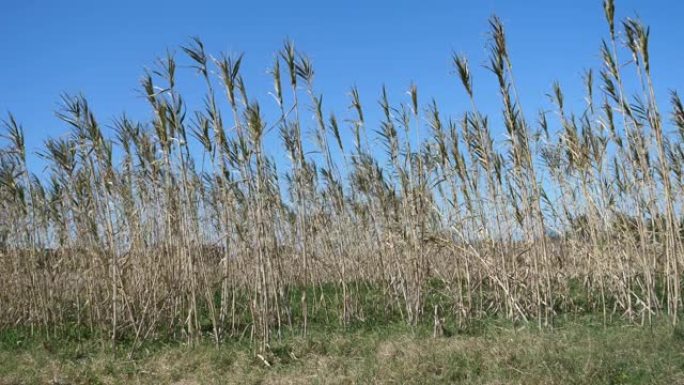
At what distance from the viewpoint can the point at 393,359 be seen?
5047 mm

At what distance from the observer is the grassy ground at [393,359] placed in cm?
434

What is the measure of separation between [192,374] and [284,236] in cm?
381

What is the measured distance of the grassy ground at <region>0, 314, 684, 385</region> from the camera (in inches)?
171

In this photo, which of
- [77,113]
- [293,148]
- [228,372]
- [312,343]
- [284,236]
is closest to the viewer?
[228,372]

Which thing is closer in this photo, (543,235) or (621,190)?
(543,235)

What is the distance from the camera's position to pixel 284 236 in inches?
356

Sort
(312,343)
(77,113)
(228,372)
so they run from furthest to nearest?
1. (77,113)
2. (312,343)
3. (228,372)

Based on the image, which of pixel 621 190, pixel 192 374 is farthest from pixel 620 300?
Answer: pixel 192 374

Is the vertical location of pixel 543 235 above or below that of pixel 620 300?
above

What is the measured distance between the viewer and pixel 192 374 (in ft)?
17.6

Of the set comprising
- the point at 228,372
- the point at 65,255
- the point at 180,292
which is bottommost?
the point at 228,372

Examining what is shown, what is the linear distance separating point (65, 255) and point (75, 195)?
1.11 meters

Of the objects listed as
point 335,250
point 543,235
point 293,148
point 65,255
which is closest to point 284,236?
point 335,250

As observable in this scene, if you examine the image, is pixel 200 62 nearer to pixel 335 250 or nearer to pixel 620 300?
pixel 335 250
